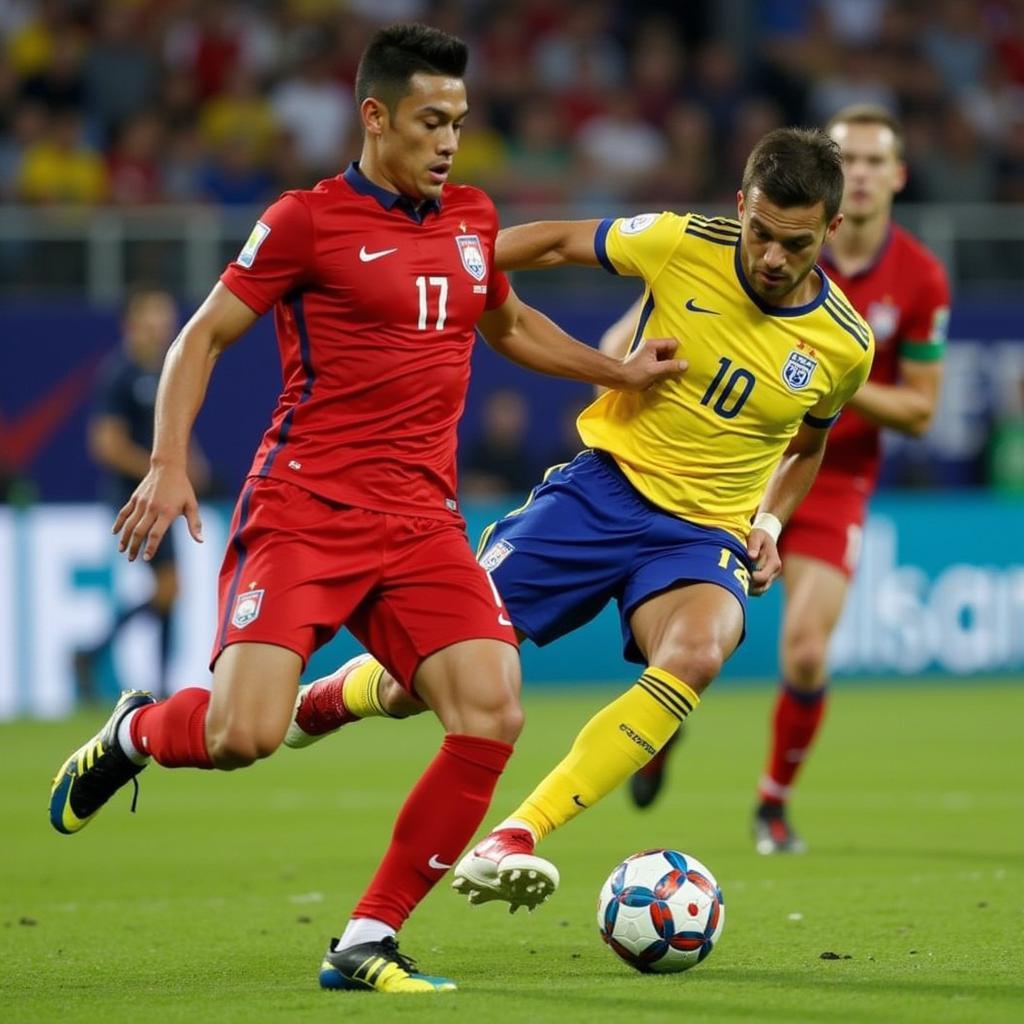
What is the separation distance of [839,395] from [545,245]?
98 cm

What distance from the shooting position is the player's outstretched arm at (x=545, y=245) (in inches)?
237

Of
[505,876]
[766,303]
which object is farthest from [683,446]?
[505,876]

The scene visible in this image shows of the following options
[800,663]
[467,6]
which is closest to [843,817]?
[800,663]

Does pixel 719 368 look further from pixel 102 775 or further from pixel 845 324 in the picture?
pixel 102 775

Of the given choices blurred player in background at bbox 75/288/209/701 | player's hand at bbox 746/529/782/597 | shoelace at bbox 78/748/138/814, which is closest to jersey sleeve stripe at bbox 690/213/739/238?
player's hand at bbox 746/529/782/597

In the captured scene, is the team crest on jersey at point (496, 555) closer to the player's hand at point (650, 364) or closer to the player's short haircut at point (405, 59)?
the player's hand at point (650, 364)

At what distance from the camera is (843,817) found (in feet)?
29.7

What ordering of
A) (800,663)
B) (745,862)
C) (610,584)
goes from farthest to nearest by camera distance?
(800,663) < (745,862) < (610,584)

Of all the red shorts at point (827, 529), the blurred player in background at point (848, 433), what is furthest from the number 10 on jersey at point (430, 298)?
the red shorts at point (827, 529)

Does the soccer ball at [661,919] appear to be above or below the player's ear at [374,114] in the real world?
below

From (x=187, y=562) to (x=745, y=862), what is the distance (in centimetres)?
677

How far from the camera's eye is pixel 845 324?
6.22 meters

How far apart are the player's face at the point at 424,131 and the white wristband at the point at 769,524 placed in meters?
1.56

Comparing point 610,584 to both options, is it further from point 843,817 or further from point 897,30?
point 897,30
